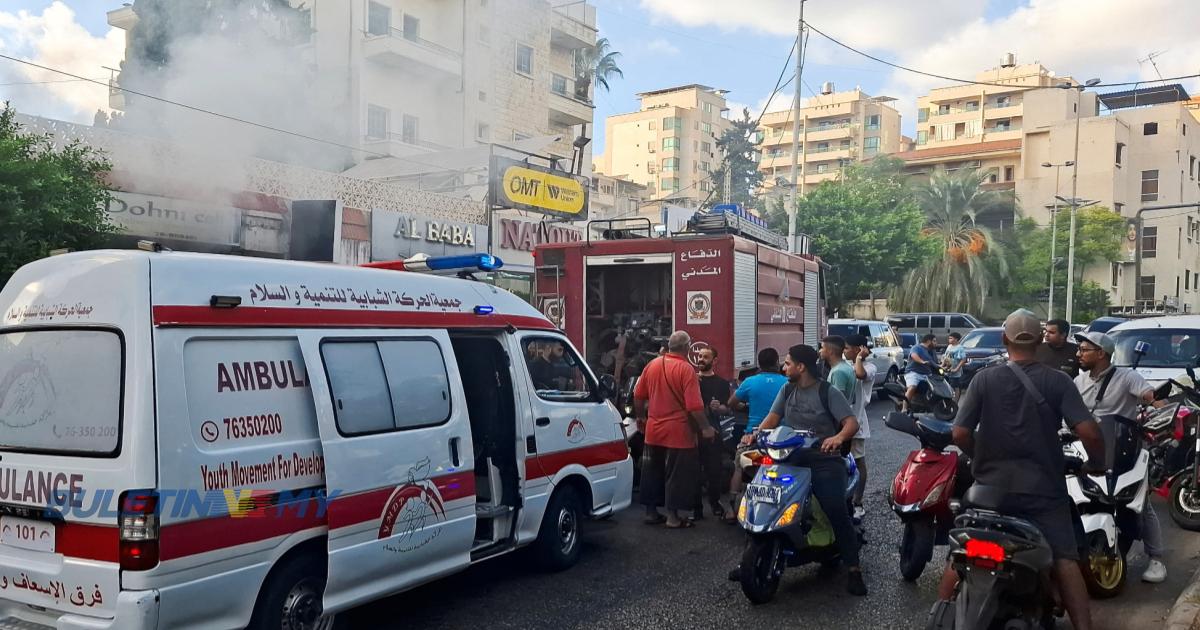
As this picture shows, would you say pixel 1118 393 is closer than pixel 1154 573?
No

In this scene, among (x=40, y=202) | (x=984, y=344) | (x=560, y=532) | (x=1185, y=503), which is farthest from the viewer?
(x=984, y=344)

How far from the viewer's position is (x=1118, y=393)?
18.7ft

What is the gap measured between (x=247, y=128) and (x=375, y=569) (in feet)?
39.8

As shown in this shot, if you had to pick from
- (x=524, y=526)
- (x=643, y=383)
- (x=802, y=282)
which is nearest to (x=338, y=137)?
(x=802, y=282)

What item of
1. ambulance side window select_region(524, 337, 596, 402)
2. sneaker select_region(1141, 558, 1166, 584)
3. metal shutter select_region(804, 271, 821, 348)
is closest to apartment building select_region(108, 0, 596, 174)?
metal shutter select_region(804, 271, 821, 348)

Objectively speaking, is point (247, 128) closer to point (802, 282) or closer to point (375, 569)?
point (802, 282)

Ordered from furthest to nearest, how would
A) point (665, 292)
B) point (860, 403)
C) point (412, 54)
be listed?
point (412, 54) → point (665, 292) → point (860, 403)

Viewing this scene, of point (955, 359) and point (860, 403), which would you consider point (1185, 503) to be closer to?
point (860, 403)

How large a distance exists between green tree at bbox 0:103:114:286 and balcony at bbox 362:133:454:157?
14281 mm

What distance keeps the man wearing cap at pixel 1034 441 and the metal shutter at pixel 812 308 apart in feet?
32.5

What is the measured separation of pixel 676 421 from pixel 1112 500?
Answer: 122 inches

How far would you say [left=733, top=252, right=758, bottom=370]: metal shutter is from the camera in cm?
1030

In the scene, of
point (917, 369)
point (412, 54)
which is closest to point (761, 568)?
point (917, 369)

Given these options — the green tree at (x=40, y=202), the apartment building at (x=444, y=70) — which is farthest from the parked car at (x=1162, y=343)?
the apartment building at (x=444, y=70)
